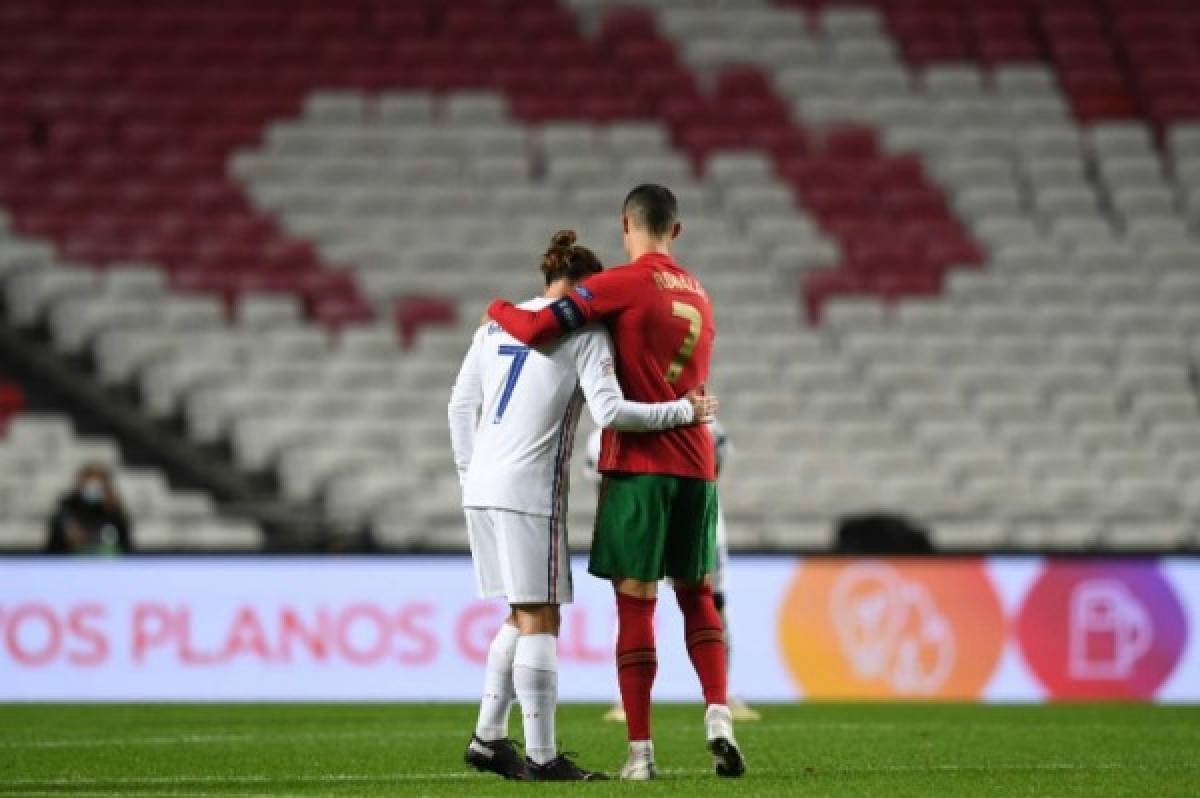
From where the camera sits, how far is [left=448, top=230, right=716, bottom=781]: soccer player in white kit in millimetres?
7738

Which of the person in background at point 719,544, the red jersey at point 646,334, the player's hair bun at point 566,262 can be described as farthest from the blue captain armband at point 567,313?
the person in background at point 719,544

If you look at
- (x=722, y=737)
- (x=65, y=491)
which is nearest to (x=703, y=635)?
(x=722, y=737)

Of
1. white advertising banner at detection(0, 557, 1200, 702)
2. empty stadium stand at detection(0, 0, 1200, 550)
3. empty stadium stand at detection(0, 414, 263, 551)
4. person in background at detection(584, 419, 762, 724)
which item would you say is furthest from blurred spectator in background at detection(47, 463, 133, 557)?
person in background at detection(584, 419, 762, 724)

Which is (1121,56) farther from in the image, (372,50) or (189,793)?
(189,793)

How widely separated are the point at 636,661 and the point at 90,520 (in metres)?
8.64

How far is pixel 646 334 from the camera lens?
777 centimetres

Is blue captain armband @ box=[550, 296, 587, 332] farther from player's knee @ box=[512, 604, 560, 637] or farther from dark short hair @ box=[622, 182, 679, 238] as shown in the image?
player's knee @ box=[512, 604, 560, 637]

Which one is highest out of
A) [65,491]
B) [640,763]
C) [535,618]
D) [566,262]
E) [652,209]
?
[652,209]

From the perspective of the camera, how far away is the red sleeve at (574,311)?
25.0ft

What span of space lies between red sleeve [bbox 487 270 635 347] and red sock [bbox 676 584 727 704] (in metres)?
0.99

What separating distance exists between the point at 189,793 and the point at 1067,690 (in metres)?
8.32

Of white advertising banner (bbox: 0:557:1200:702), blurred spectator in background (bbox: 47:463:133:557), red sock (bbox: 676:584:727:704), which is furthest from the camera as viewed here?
blurred spectator in background (bbox: 47:463:133:557)

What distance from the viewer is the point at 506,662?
8109mm

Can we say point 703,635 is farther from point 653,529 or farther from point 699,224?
point 699,224
